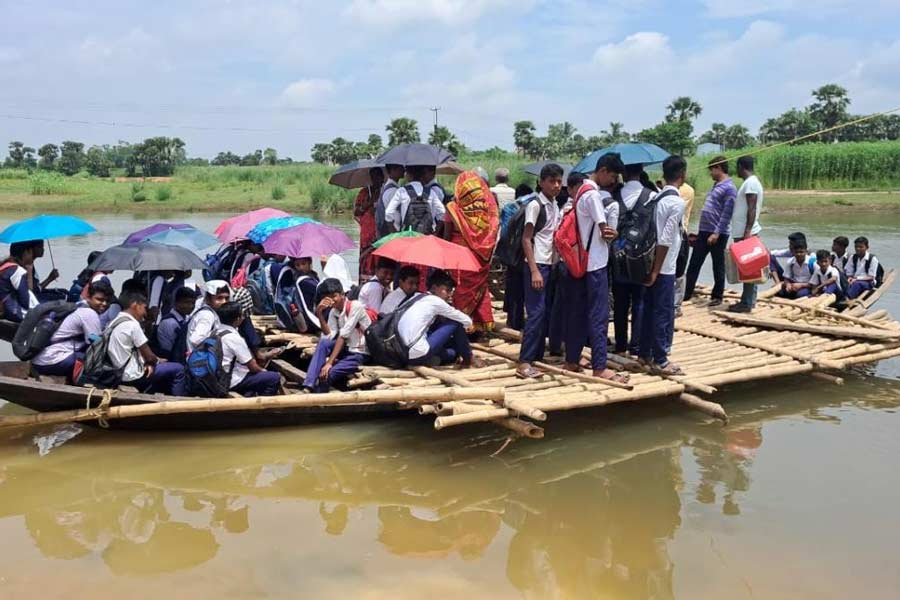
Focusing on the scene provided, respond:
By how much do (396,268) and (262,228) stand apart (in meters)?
1.68

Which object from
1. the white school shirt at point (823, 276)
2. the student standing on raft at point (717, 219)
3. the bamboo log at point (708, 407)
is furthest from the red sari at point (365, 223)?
the white school shirt at point (823, 276)

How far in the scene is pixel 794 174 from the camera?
31.4 m

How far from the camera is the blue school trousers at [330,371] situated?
17.4ft

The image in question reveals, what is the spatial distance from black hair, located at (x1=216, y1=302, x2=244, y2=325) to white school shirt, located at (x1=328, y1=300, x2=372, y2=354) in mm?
666

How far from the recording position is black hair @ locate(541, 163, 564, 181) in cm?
493

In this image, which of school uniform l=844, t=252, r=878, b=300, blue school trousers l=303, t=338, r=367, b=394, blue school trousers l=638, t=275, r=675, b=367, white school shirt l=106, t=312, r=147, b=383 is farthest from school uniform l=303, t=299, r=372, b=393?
school uniform l=844, t=252, r=878, b=300

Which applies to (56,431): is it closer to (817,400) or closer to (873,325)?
(817,400)

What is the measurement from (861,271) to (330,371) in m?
Result: 6.70

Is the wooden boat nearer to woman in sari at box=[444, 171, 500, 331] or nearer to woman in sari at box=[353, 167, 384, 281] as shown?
woman in sari at box=[444, 171, 500, 331]

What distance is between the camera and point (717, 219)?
757 cm

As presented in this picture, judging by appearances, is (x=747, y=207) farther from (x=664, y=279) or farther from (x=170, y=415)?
(x=170, y=415)

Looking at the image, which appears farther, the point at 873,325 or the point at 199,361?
the point at 873,325

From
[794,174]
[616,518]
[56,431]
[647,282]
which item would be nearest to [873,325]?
[647,282]

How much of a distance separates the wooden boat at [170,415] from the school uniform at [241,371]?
164 mm
